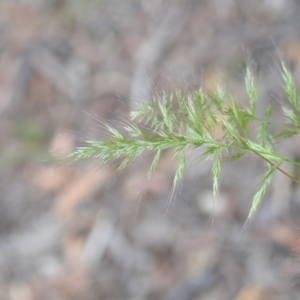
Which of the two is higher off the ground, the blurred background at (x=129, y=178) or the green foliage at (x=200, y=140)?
the green foliage at (x=200, y=140)

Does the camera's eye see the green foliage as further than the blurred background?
No

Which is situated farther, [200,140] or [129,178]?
[129,178]

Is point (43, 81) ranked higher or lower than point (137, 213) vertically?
higher

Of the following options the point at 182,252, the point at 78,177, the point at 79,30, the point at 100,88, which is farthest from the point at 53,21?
the point at 182,252

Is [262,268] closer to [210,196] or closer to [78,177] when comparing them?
[210,196]

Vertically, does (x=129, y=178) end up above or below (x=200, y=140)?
below

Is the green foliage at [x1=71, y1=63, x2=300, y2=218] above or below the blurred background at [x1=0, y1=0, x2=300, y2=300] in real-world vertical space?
above

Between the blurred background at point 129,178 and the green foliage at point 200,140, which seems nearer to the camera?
the green foliage at point 200,140

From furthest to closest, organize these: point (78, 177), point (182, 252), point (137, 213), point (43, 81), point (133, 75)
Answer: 1. point (43, 81)
2. point (133, 75)
3. point (78, 177)
4. point (137, 213)
5. point (182, 252)
